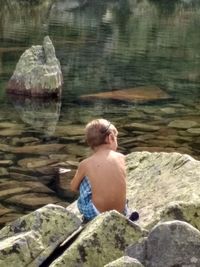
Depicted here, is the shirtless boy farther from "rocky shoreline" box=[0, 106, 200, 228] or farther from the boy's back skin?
"rocky shoreline" box=[0, 106, 200, 228]

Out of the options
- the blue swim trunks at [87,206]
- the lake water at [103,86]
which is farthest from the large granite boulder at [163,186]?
the lake water at [103,86]

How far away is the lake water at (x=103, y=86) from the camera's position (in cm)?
1719

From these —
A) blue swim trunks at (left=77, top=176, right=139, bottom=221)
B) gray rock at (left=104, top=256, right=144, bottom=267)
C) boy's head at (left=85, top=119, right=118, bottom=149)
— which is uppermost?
boy's head at (left=85, top=119, right=118, bottom=149)

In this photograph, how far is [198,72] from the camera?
34812 millimetres

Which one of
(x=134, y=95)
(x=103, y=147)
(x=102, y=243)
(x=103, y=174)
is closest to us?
(x=102, y=243)

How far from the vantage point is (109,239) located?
6695 mm

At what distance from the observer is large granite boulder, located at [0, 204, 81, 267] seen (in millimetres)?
6590

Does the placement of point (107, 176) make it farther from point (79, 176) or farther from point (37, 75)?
point (37, 75)

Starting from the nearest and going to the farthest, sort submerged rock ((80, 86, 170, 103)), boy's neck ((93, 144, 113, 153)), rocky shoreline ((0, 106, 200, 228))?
boy's neck ((93, 144, 113, 153)), rocky shoreline ((0, 106, 200, 228)), submerged rock ((80, 86, 170, 103))

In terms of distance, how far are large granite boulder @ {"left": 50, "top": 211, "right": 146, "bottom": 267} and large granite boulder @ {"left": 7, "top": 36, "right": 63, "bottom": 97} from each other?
1699 centimetres

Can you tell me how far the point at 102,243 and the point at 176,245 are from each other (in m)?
0.83

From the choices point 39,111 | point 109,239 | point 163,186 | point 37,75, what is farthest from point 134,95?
point 109,239

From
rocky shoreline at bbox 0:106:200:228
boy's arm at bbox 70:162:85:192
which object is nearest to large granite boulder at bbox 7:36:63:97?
rocky shoreline at bbox 0:106:200:228

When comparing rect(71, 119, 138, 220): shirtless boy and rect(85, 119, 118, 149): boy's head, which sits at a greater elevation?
rect(85, 119, 118, 149): boy's head
